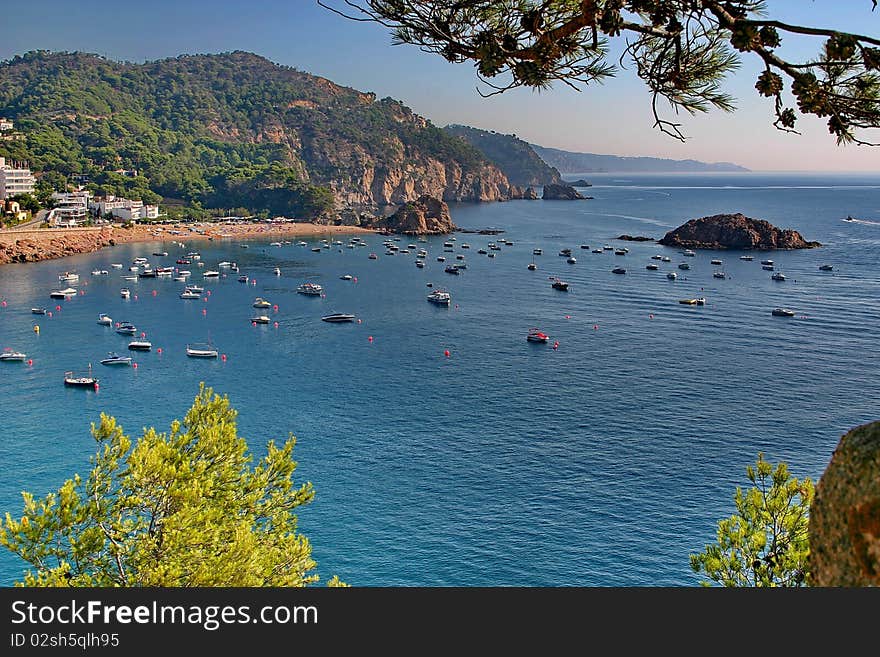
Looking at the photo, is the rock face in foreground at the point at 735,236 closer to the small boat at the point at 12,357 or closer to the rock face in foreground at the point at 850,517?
the small boat at the point at 12,357

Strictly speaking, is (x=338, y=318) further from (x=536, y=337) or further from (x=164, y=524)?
(x=164, y=524)

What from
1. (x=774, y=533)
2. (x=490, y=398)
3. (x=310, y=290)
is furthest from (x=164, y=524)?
(x=310, y=290)

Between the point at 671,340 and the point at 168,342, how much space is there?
32611mm

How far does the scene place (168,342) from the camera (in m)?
47.1

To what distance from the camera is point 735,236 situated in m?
90.8

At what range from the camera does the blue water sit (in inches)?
906

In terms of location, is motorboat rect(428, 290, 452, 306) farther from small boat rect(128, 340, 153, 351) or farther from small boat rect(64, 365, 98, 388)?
small boat rect(64, 365, 98, 388)

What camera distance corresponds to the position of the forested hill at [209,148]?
417 feet

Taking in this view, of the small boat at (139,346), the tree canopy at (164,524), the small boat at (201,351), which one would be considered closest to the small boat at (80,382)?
the small boat at (201,351)

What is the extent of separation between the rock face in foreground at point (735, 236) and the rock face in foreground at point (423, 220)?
36.1 meters

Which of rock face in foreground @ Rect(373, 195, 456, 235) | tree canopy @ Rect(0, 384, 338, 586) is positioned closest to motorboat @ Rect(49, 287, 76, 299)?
tree canopy @ Rect(0, 384, 338, 586)

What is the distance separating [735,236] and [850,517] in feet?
308

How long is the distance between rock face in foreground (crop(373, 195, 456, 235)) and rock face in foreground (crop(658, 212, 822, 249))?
118 feet

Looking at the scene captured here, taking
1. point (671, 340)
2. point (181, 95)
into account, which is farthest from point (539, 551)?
point (181, 95)
